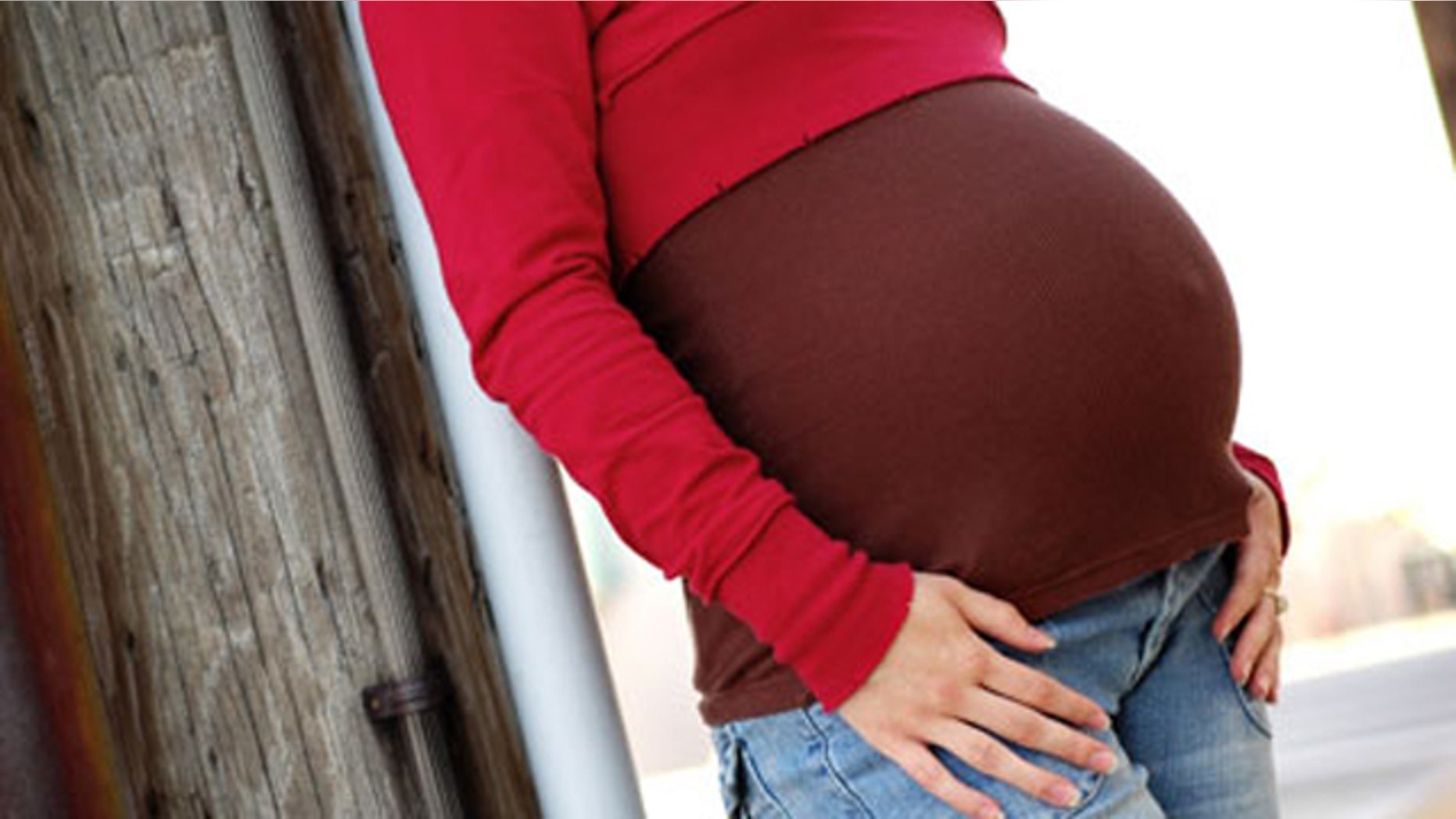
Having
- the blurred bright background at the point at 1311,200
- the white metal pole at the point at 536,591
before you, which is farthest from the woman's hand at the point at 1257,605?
the blurred bright background at the point at 1311,200

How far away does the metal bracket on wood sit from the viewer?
1712 mm

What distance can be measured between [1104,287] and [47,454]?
103cm

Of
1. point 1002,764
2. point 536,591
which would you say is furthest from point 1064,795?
point 536,591

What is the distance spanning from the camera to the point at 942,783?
1.16 m

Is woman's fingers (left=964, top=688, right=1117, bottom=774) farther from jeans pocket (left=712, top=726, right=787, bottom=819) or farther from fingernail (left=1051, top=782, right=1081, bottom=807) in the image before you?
jeans pocket (left=712, top=726, right=787, bottom=819)

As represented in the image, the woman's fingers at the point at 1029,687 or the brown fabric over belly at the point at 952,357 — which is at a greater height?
the brown fabric over belly at the point at 952,357

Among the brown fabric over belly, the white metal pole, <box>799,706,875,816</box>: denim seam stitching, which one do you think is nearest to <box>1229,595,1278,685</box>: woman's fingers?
the brown fabric over belly

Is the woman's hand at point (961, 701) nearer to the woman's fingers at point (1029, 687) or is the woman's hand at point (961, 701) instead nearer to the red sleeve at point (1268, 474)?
the woman's fingers at point (1029, 687)

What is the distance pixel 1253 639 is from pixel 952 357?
36 centimetres

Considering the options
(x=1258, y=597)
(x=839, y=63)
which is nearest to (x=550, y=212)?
(x=839, y=63)

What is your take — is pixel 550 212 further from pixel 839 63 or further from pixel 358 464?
pixel 358 464

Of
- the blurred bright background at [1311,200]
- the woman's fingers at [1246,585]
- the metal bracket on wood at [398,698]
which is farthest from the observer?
the blurred bright background at [1311,200]

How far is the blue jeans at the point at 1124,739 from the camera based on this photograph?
3.90 ft

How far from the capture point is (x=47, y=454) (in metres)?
1.73
